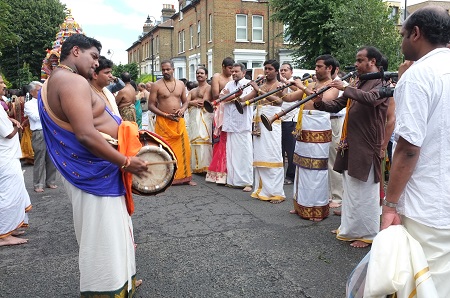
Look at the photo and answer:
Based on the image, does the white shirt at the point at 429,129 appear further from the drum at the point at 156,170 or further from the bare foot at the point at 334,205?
the bare foot at the point at 334,205

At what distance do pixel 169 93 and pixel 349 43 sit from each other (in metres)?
11.1

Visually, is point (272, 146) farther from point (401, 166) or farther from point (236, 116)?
point (401, 166)

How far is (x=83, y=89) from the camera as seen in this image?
273cm

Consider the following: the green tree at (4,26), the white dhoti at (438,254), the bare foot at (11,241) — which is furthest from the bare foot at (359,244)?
the green tree at (4,26)

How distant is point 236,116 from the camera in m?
7.32

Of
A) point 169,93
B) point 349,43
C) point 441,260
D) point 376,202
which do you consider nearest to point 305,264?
point 376,202

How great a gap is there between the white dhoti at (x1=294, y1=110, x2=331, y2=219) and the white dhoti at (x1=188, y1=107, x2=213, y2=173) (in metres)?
3.52

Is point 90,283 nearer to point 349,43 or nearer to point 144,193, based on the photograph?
point 144,193

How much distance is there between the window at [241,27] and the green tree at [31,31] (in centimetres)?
1432

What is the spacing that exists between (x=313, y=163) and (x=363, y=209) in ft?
3.27

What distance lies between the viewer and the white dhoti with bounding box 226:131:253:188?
24.2 feet

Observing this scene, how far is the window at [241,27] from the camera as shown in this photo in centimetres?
3136

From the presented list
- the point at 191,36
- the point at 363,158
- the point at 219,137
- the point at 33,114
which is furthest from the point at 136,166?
the point at 191,36

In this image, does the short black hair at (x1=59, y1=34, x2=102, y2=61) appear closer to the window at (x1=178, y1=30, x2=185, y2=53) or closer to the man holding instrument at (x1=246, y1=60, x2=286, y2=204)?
the man holding instrument at (x1=246, y1=60, x2=286, y2=204)
